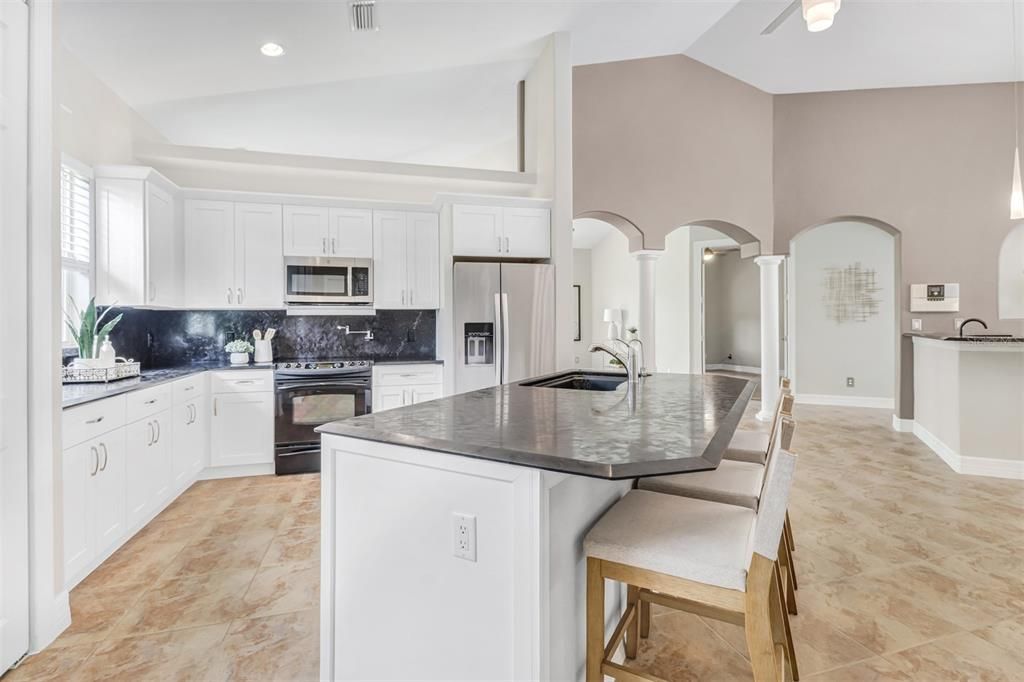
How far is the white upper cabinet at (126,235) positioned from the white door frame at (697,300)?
685cm

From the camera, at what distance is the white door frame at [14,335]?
1787 mm

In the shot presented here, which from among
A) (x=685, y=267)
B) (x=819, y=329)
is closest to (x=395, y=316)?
(x=685, y=267)

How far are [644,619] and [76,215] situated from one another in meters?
4.02

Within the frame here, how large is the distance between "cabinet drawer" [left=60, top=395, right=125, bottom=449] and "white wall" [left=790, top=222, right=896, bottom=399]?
780cm

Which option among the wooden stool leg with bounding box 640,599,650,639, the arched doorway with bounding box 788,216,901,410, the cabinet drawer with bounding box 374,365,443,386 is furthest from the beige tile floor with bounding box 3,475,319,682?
the arched doorway with bounding box 788,216,901,410

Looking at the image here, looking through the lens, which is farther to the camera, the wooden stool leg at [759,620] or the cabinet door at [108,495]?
the cabinet door at [108,495]

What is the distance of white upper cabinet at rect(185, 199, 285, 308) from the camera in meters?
4.09

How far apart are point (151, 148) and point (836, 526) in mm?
5646

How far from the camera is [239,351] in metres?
4.29

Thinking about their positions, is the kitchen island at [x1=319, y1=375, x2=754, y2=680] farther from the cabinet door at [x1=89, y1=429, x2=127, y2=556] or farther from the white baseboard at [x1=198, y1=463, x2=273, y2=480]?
the white baseboard at [x1=198, y1=463, x2=273, y2=480]

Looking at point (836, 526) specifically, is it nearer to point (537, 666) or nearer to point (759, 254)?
point (537, 666)

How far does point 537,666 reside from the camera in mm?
1181

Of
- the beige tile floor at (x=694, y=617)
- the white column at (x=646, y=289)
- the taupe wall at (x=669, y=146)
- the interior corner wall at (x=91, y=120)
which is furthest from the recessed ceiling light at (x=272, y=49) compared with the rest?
the white column at (x=646, y=289)

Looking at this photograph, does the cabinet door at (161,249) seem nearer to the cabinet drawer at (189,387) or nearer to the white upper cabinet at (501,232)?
the cabinet drawer at (189,387)
